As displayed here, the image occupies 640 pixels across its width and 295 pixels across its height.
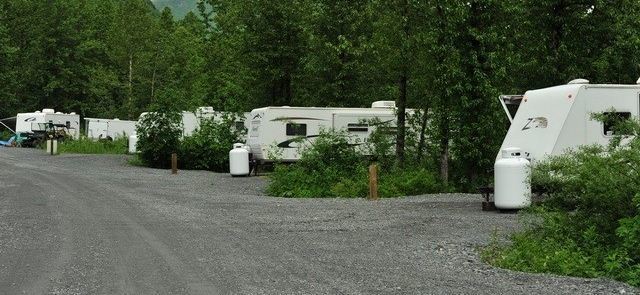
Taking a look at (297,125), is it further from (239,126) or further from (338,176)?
(338,176)

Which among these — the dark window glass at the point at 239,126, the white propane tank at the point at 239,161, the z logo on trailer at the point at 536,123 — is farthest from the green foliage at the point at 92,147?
the z logo on trailer at the point at 536,123

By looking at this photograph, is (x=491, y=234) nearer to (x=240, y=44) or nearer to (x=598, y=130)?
(x=598, y=130)

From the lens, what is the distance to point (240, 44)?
116 ft

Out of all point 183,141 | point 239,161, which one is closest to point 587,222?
point 239,161

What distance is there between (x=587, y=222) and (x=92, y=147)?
119 ft

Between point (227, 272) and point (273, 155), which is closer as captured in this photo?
point (227, 272)

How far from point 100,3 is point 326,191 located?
69.0 m

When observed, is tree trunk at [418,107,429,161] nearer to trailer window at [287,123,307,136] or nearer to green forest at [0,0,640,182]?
green forest at [0,0,640,182]

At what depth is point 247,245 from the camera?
9984mm

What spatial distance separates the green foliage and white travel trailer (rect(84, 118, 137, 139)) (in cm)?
586

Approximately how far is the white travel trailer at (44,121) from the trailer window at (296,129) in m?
27.6

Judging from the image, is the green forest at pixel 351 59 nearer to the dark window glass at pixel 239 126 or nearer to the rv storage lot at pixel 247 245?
the dark window glass at pixel 239 126

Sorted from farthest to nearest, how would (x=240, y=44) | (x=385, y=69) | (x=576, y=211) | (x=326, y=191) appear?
(x=240, y=44) → (x=385, y=69) → (x=326, y=191) → (x=576, y=211)

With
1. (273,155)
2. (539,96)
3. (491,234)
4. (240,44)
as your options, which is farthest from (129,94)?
(491,234)
